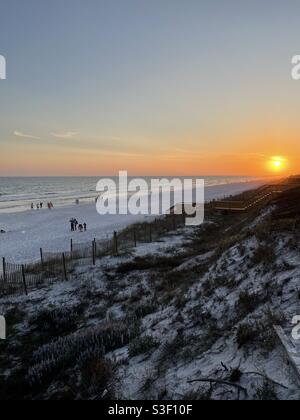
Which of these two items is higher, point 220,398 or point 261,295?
point 261,295

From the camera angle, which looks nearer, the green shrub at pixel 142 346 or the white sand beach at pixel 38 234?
the green shrub at pixel 142 346

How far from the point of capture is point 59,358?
9664 millimetres

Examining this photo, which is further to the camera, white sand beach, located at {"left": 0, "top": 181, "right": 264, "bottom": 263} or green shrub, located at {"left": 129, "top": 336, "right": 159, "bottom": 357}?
white sand beach, located at {"left": 0, "top": 181, "right": 264, "bottom": 263}

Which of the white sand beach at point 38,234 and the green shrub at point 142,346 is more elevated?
the green shrub at point 142,346

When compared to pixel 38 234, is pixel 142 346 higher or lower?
higher

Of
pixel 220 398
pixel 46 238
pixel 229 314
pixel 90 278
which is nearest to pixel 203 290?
pixel 229 314

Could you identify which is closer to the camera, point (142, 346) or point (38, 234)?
point (142, 346)

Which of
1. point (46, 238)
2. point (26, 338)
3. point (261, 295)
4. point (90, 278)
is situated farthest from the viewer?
point (46, 238)

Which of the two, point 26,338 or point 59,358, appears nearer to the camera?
point 59,358

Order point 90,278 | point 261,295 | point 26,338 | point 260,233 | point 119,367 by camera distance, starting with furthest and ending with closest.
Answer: point 90,278 → point 260,233 → point 26,338 → point 261,295 → point 119,367

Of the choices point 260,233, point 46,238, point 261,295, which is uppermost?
point 260,233

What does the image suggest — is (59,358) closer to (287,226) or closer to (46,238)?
(287,226)

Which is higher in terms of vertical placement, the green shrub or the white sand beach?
the green shrub
